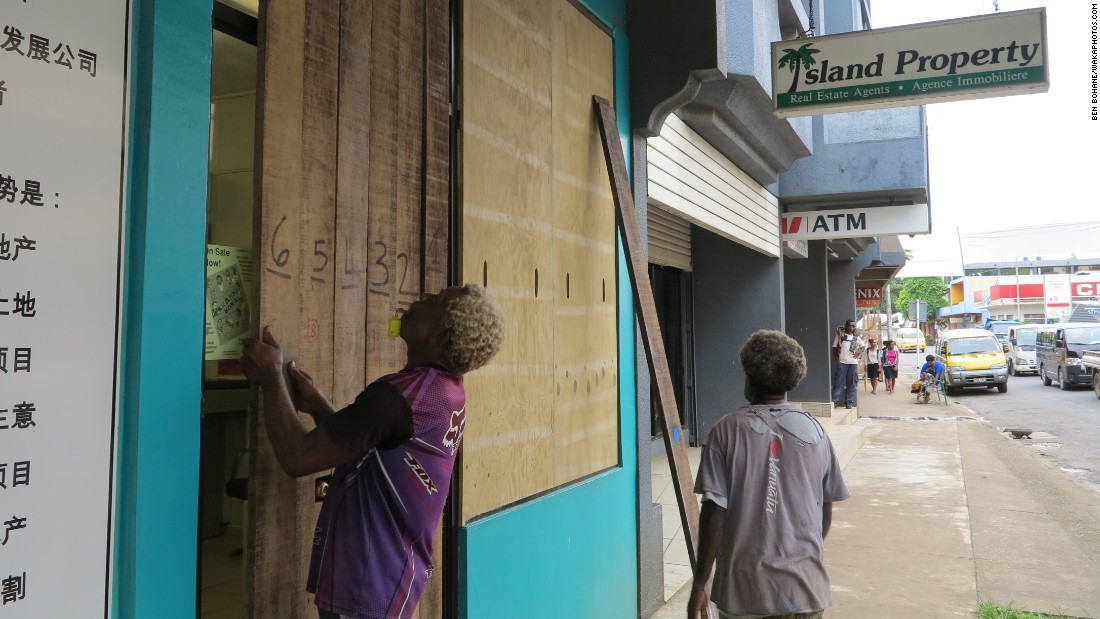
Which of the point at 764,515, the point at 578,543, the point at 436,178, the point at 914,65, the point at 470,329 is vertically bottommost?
the point at 578,543

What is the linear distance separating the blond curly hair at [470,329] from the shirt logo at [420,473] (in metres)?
0.29

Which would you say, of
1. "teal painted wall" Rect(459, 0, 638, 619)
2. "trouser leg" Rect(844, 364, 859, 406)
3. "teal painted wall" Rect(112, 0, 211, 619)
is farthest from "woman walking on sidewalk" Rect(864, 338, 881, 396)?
"teal painted wall" Rect(112, 0, 211, 619)

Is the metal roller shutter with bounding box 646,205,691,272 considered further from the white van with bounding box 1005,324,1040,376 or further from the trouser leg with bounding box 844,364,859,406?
the white van with bounding box 1005,324,1040,376

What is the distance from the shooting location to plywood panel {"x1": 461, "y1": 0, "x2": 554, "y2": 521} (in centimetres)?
339

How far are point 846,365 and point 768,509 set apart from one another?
14445 mm

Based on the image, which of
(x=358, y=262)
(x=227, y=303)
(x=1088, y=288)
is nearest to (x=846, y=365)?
(x=358, y=262)

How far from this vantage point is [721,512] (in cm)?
264

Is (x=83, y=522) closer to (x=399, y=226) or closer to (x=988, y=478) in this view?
(x=399, y=226)

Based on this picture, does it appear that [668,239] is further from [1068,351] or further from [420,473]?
[1068,351]

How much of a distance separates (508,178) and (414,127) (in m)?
0.79

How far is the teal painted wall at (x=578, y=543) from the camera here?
11.0 feet

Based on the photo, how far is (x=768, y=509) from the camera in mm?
2623

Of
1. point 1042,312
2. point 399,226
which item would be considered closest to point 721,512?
point 399,226

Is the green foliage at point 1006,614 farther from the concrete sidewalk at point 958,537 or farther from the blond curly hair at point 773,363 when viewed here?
the blond curly hair at point 773,363
